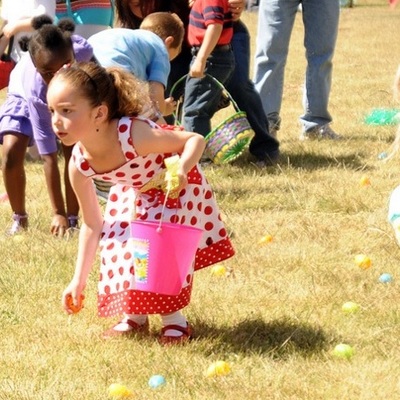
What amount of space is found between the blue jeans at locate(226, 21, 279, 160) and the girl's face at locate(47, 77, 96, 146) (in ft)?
11.9

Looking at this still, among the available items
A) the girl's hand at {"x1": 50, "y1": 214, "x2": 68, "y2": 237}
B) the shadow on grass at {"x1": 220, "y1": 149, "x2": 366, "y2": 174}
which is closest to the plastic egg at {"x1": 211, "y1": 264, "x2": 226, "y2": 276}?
the girl's hand at {"x1": 50, "y1": 214, "x2": 68, "y2": 237}

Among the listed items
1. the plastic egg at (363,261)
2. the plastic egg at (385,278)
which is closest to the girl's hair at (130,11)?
the plastic egg at (363,261)

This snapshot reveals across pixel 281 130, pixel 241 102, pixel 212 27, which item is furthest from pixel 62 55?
pixel 281 130

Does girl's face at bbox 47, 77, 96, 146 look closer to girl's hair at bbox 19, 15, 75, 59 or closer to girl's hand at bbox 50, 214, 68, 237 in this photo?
girl's hair at bbox 19, 15, 75, 59

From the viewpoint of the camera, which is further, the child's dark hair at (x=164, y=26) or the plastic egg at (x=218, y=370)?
the child's dark hair at (x=164, y=26)

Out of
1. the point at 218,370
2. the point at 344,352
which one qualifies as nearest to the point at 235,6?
the point at 344,352

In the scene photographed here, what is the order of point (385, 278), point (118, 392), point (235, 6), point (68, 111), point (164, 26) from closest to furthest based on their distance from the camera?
point (118, 392) < point (68, 111) < point (385, 278) < point (164, 26) < point (235, 6)

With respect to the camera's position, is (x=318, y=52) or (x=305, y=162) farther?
(x=318, y=52)

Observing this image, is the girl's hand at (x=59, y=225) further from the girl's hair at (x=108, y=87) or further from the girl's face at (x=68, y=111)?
the girl's face at (x=68, y=111)

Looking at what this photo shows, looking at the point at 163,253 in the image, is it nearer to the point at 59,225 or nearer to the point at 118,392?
the point at 118,392

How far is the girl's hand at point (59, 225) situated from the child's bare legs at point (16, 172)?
22 cm

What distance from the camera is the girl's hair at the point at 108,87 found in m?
3.59

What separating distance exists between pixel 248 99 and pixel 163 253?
384 centimetres

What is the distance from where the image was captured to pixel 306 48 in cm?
778
